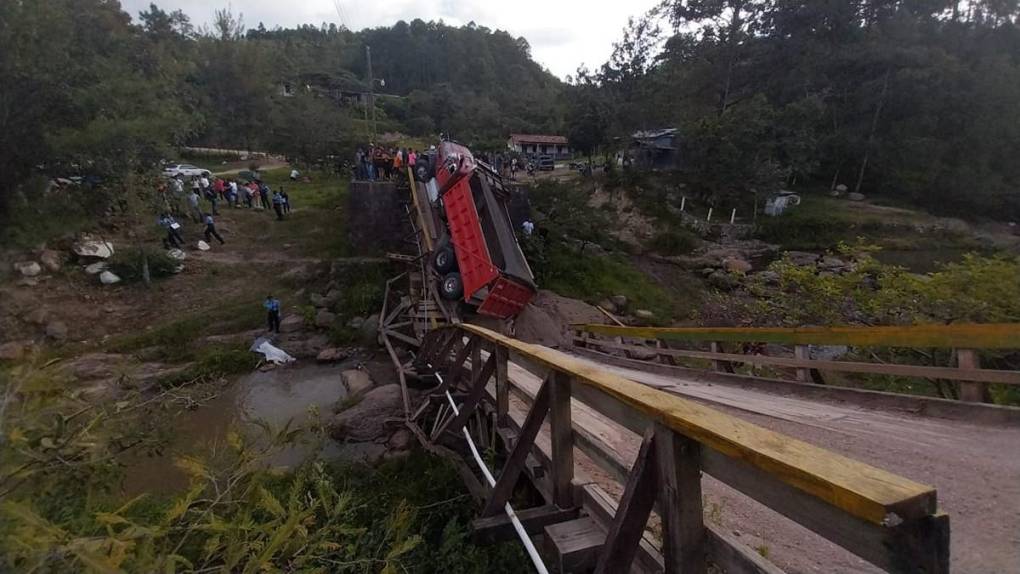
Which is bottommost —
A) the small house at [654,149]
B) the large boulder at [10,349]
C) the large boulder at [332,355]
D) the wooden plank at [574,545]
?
the large boulder at [332,355]

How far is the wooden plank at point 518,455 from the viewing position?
9.37 ft

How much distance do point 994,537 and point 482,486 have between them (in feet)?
10.8

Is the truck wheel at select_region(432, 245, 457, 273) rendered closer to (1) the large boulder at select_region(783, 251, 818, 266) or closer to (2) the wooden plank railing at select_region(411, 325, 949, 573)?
(2) the wooden plank railing at select_region(411, 325, 949, 573)

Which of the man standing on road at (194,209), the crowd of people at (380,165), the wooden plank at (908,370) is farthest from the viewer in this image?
the crowd of people at (380,165)

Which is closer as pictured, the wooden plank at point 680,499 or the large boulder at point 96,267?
the wooden plank at point 680,499

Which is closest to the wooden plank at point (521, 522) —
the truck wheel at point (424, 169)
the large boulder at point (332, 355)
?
the large boulder at point (332, 355)

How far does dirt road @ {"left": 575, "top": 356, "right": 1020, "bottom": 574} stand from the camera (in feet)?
7.12

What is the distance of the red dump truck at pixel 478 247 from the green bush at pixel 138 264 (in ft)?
27.9

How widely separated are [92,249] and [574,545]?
16846mm

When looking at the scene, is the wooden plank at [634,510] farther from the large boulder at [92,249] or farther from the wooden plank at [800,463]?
the large boulder at [92,249]

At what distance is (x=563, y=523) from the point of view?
2.67m

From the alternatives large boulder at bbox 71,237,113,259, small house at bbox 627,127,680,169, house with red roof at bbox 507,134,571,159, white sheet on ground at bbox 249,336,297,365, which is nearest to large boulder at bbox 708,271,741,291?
small house at bbox 627,127,680,169

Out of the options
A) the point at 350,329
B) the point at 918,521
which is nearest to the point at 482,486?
the point at 918,521

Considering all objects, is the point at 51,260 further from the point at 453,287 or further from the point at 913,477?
the point at 913,477
